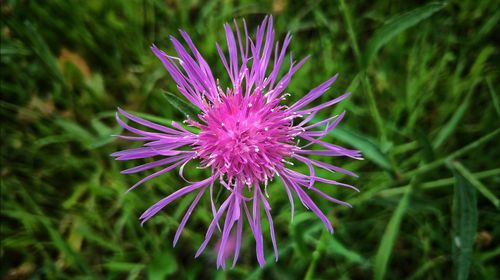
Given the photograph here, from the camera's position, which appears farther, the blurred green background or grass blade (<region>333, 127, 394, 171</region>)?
the blurred green background

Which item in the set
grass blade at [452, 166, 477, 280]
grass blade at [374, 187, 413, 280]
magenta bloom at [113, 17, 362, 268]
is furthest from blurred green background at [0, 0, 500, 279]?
magenta bloom at [113, 17, 362, 268]

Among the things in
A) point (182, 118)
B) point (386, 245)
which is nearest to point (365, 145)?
point (386, 245)

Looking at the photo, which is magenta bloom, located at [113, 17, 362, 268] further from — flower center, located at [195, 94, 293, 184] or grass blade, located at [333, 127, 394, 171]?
grass blade, located at [333, 127, 394, 171]

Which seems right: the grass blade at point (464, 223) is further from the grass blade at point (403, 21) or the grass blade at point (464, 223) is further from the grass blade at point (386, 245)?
the grass blade at point (403, 21)

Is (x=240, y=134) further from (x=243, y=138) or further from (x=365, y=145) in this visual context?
(x=365, y=145)

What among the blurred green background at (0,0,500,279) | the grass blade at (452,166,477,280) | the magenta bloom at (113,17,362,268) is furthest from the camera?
the blurred green background at (0,0,500,279)

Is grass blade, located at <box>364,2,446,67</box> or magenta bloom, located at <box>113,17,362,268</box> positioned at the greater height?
grass blade, located at <box>364,2,446,67</box>

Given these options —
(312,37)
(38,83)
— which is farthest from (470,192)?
(38,83)

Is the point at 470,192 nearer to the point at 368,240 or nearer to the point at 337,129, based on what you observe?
the point at 337,129
